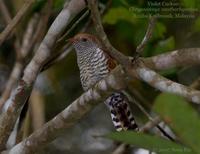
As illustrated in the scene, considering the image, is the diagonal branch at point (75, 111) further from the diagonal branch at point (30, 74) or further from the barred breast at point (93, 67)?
the barred breast at point (93, 67)

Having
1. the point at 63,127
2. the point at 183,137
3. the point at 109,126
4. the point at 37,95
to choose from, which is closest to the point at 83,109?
the point at 63,127

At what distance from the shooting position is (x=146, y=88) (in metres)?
2.94

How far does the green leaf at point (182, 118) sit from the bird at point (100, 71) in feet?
4.99

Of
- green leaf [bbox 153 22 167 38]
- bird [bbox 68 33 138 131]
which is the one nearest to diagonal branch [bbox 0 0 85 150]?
bird [bbox 68 33 138 131]

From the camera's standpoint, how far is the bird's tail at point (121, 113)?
2416mm

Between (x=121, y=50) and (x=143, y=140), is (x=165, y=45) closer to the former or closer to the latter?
(x=121, y=50)

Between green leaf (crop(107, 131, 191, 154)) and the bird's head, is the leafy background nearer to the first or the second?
the bird's head

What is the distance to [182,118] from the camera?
864 millimetres

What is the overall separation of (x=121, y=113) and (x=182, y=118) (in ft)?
5.36

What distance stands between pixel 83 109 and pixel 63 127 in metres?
0.12

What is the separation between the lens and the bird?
2.45 meters

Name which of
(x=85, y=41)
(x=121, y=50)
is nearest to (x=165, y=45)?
(x=85, y=41)

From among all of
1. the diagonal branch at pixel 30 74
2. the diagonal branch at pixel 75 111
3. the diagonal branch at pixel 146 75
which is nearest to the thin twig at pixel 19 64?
the diagonal branch at pixel 30 74

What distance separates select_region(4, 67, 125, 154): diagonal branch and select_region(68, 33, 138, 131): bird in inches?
25.3
